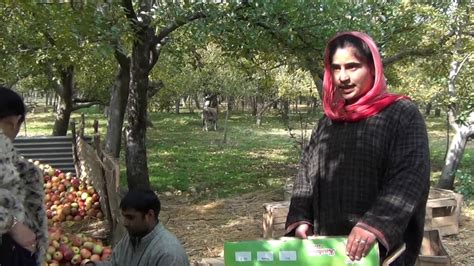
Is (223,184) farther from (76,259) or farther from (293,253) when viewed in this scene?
(293,253)

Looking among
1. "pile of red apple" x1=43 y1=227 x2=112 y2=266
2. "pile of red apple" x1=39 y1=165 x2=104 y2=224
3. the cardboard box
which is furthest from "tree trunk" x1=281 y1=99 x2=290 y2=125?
the cardboard box

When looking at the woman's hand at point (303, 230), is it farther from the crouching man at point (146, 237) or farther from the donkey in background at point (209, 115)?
the donkey in background at point (209, 115)

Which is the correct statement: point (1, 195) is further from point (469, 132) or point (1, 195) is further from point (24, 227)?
point (469, 132)

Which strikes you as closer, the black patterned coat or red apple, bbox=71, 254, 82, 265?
the black patterned coat

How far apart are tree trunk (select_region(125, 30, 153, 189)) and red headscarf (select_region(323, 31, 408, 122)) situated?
558cm

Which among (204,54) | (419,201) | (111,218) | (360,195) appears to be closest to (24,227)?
(360,195)

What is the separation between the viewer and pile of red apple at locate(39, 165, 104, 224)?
7605mm

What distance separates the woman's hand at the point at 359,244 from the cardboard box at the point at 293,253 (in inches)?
0.8

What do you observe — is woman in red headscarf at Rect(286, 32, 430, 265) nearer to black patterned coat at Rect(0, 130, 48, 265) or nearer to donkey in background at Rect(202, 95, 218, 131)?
black patterned coat at Rect(0, 130, 48, 265)

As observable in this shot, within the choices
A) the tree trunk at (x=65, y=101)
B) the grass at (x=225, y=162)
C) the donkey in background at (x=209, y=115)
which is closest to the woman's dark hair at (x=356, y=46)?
the grass at (x=225, y=162)

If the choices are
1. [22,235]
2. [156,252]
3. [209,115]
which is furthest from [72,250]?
[209,115]

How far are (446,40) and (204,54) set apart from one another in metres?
13.8

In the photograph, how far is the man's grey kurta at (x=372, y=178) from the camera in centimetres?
206

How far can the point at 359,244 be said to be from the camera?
1.97 meters
